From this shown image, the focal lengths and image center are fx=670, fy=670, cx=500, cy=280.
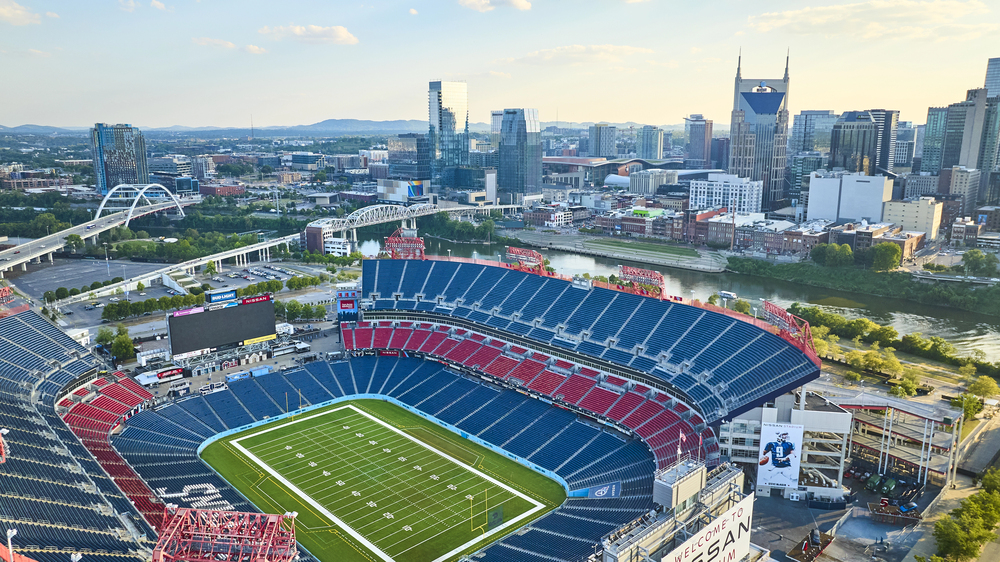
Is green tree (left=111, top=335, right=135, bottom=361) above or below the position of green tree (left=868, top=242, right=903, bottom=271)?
below

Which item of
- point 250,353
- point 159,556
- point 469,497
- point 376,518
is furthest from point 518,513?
point 250,353

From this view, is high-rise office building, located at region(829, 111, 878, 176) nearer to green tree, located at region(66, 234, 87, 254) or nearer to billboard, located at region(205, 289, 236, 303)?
billboard, located at region(205, 289, 236, 303)

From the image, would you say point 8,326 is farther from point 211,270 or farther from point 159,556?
point 211,270

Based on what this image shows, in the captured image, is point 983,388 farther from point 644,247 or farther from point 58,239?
point 58,239

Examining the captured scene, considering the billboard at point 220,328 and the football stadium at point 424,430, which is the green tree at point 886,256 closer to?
the football stadium at point 424,430

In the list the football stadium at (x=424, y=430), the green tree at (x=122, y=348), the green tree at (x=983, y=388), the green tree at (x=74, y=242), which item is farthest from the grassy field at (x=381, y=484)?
the green tree at (x=74, y=242)

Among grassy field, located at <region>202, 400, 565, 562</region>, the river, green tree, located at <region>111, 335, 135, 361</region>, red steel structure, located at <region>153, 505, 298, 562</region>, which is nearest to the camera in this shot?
red steel structure, located at <region>153, 505, 298, 562</region>

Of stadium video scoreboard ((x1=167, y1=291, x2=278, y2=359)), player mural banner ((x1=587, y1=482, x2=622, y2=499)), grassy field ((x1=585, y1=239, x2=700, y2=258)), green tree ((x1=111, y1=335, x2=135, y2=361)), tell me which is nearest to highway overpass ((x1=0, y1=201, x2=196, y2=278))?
green tree ((x1=111, y1=335, x2=135, y2=361))
